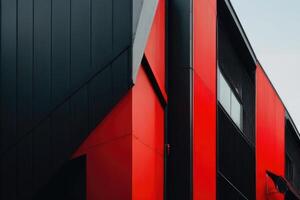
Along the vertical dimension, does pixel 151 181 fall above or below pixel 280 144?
below

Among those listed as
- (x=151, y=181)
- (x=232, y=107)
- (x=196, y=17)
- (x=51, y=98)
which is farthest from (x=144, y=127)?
(x=232, y=107)

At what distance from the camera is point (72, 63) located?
11820 mm

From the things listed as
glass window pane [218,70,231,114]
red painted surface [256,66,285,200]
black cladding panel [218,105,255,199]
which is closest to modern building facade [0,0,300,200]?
black cladding panel [218,105,255,199]

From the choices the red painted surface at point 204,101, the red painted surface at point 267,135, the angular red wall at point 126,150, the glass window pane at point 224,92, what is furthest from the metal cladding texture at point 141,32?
the red painted surface at point 267,135

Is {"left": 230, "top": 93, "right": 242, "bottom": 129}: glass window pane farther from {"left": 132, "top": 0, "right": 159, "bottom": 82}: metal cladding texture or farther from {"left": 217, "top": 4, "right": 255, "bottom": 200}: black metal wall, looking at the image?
{"left": 132, "top": 0, "right": 159, "bottom": 82}: metal cladding texture

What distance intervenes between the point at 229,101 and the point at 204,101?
19.8 feet

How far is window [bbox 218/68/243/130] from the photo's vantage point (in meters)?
19.6

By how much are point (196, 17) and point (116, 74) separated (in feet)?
14.4

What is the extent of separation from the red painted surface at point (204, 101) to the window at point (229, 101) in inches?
103

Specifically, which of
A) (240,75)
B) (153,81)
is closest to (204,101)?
(153,81)

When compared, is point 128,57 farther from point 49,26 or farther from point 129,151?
point 49,26

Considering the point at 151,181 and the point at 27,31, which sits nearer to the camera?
the point at 151,181

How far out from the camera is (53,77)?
479 inches

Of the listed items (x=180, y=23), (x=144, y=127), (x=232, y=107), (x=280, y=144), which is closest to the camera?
(x=144, y=127)
